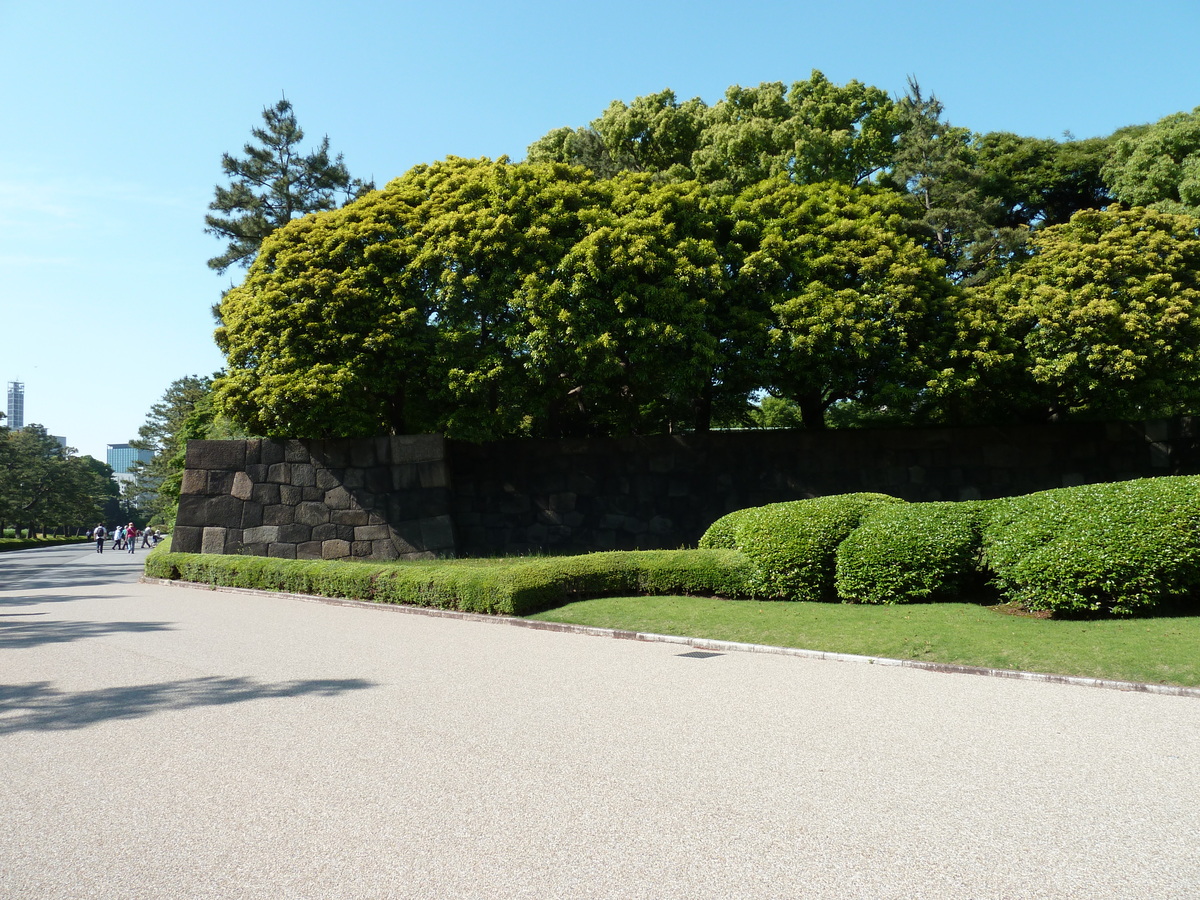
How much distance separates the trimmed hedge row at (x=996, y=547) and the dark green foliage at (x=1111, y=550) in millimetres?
10

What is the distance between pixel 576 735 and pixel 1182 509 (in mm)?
7048

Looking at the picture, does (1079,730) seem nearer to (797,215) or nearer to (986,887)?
(986,887)

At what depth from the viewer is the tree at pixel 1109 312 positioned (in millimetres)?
17094

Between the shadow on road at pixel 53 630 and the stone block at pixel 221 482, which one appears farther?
the stone block at pixel 221 482

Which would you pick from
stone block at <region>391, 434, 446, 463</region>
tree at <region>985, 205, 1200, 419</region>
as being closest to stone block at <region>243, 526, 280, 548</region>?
stone block at <region>391, 434, 446, 463</region>

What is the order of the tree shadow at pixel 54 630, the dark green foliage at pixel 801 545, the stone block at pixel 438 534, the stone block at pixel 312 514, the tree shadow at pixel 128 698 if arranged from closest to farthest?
the tree shadow at pixel 128 698
the tree shadow at pixel 54 630
the dark green foliage at pixel 801 545
the stone block at pixel 438 534
the stone block at pixel 312 514

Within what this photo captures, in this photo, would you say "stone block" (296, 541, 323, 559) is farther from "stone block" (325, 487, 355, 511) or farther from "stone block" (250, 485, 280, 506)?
"stone block" (250, 485, 280, 506)

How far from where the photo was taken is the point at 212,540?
20.3m

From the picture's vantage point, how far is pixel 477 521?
68.9 ft

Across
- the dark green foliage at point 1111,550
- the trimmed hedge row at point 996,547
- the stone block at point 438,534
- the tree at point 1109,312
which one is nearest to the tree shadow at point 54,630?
the stone block at point 438,534

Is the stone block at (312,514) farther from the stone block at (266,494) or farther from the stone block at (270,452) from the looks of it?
the stone block at (270,452)

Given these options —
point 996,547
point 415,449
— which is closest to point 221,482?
point 415,449

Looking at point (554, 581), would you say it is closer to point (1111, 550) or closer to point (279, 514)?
point (1111, 550)

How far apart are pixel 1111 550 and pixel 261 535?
17.8m
